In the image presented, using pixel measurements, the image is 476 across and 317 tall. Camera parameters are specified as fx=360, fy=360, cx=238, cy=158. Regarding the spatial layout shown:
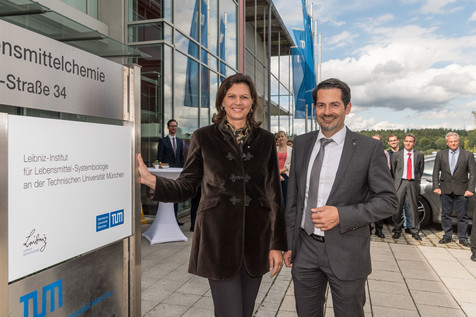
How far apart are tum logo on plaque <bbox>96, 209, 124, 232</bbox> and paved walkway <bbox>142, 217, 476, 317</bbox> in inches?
61.3

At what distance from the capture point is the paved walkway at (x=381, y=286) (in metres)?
3.52

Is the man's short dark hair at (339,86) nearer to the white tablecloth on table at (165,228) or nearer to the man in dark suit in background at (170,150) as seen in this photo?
the white tablecloth on table at (165,228)

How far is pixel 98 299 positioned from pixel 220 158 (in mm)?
1108

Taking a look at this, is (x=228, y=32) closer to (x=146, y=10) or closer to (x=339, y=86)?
(x=146, y=10)

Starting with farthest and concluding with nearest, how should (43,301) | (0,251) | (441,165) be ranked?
(441,165), (43,301), (0,251)

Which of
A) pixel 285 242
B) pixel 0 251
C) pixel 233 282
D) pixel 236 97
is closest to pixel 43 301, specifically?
pixel 0 251

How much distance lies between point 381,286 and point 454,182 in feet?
9.75

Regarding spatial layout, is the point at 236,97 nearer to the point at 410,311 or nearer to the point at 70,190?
the point at 70,190

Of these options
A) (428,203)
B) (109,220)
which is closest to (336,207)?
(109,220)

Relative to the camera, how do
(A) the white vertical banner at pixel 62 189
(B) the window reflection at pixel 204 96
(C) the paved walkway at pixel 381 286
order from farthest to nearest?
1. (B) the window reflection at pixel 204 96
2. (C) the paved walkway at pixel 381 286
3. (A) the white vertical banner at pixel 62 189

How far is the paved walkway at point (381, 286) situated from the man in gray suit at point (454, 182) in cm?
52

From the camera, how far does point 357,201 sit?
195 cm

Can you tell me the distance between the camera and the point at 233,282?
6.59 feet

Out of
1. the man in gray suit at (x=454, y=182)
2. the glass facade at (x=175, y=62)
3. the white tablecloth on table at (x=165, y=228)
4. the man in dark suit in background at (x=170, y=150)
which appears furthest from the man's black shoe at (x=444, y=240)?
the glass facade at (x=175, y=62)
